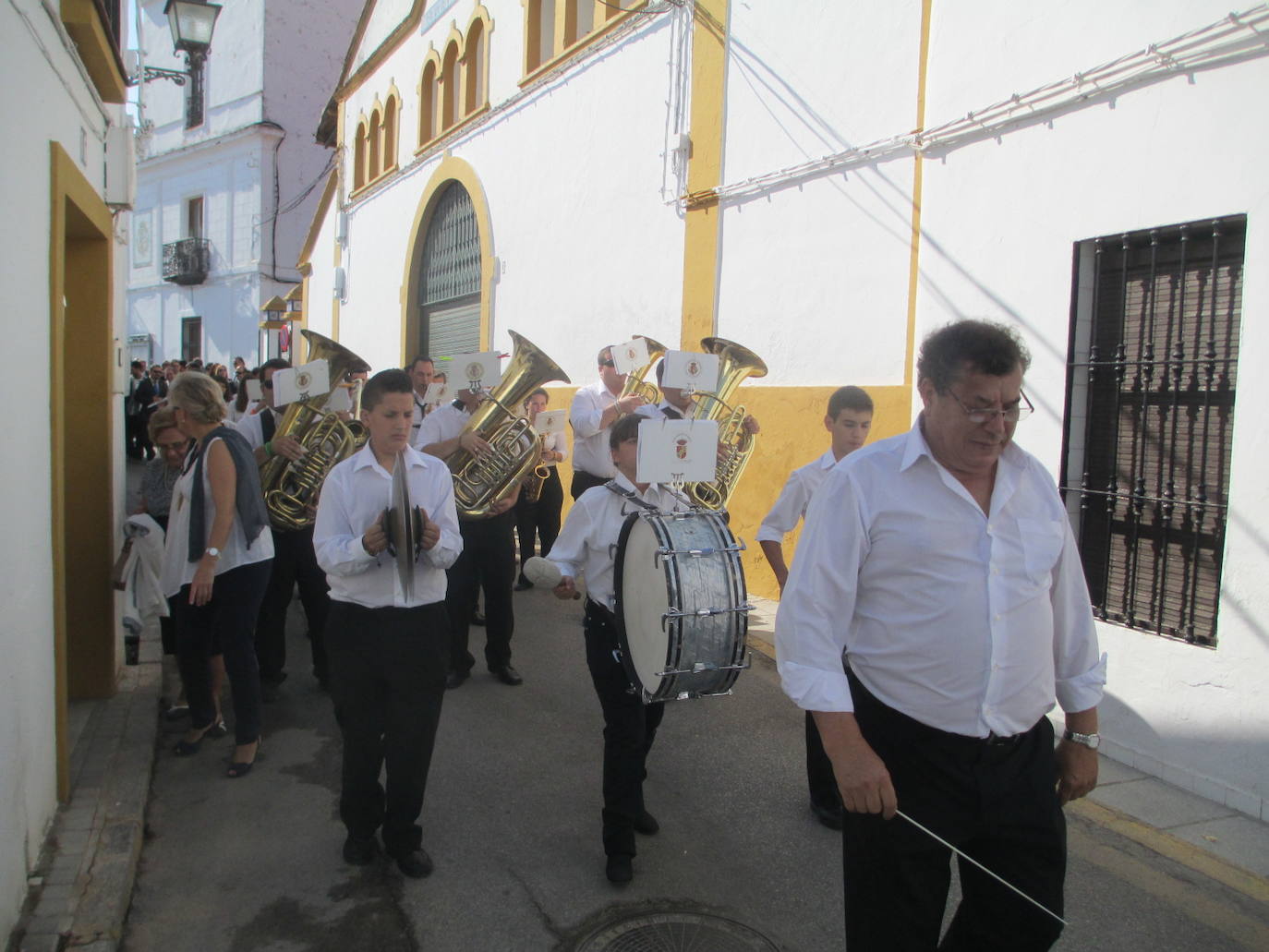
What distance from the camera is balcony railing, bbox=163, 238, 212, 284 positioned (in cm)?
Answer: 2822

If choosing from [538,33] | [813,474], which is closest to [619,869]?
[813,474]

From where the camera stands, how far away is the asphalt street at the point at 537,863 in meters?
3.19

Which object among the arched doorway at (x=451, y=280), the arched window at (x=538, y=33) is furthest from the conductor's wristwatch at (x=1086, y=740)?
the arched doorway at (x=451, y=280)

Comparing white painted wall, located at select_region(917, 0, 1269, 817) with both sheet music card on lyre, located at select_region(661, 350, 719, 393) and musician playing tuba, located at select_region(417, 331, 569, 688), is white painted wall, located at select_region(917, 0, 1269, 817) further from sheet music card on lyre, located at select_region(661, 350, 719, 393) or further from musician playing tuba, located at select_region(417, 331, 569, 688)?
musician playing tuba, located at select_region(417, 331, 569, 688)

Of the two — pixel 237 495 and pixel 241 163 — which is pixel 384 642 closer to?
pixel 237 495

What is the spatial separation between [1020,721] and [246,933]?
2.55 meters

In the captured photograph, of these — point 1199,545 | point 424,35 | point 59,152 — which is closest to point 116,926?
point 59,152

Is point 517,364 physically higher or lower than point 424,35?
lower

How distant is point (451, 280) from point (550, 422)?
9.17 m

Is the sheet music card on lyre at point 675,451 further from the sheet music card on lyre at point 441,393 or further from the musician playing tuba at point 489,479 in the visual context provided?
the sheet music card on lyre at point 441,393

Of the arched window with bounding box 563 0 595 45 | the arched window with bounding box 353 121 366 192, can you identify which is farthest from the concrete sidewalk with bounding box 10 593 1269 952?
the arched window with bounding box 353 121 366 192

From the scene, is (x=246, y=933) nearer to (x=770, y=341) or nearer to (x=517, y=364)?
(x=517, y=364)

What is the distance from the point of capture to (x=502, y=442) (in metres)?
5.54

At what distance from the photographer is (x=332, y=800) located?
4.18 metres
